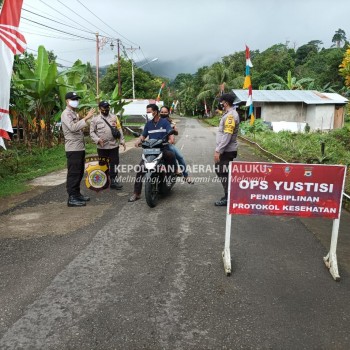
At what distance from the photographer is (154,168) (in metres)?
5.91

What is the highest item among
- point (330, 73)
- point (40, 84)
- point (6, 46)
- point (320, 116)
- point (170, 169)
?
point (330, 73)

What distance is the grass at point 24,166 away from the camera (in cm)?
780

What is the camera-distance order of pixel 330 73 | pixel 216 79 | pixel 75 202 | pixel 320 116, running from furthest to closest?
pixel 216 79, pixel 330 73, pixel 320 116, pixel 75 202

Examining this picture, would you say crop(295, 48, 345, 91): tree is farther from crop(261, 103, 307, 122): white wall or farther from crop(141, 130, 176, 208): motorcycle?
crop(141, 130, 176, 208): motorcycle

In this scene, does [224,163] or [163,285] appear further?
[224,163]

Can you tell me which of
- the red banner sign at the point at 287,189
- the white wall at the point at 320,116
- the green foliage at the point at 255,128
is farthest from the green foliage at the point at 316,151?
the white wall at the point at 320,116

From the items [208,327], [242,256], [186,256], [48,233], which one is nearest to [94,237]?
[48,233]

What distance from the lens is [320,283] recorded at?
3.50 meters

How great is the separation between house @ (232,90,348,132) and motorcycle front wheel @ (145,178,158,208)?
22.2 m

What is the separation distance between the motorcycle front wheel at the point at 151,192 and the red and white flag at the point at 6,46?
2597 mm

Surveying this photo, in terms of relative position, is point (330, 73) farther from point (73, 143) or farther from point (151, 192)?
point (73, 143)

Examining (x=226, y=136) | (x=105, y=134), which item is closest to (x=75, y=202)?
(x=105, y=134)

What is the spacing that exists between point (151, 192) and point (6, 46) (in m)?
3.64

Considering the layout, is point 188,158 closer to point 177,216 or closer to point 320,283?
point 177,216
